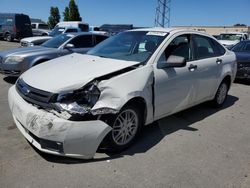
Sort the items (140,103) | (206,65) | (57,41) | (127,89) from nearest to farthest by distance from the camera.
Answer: (127,89) → (140,103) → (206,65) → (57,41)

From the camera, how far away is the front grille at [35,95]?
3029mm

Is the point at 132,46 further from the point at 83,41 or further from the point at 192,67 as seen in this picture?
the point at 83,41

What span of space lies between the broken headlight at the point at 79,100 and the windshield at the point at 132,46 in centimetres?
104

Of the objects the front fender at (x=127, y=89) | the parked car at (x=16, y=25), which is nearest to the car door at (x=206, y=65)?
the front fender at (x=127, y=89)

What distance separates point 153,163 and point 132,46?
→ 1.96 m

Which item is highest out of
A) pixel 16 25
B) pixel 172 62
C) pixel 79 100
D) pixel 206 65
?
pixel 16 25

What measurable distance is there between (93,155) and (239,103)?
15.2ft

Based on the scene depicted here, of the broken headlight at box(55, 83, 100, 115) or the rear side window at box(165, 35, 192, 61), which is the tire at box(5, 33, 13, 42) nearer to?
the rear side window at box(165, 35, 192, 61)

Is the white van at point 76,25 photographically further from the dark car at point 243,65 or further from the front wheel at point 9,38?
the dark car at point 243,65

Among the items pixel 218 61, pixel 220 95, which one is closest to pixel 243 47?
pixel 220 95

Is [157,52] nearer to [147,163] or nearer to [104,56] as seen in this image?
[104,56]

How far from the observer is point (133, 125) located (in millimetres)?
3686

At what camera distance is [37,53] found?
7223mm

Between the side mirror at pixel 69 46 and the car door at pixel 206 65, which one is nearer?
the car door at pixel 206 65
